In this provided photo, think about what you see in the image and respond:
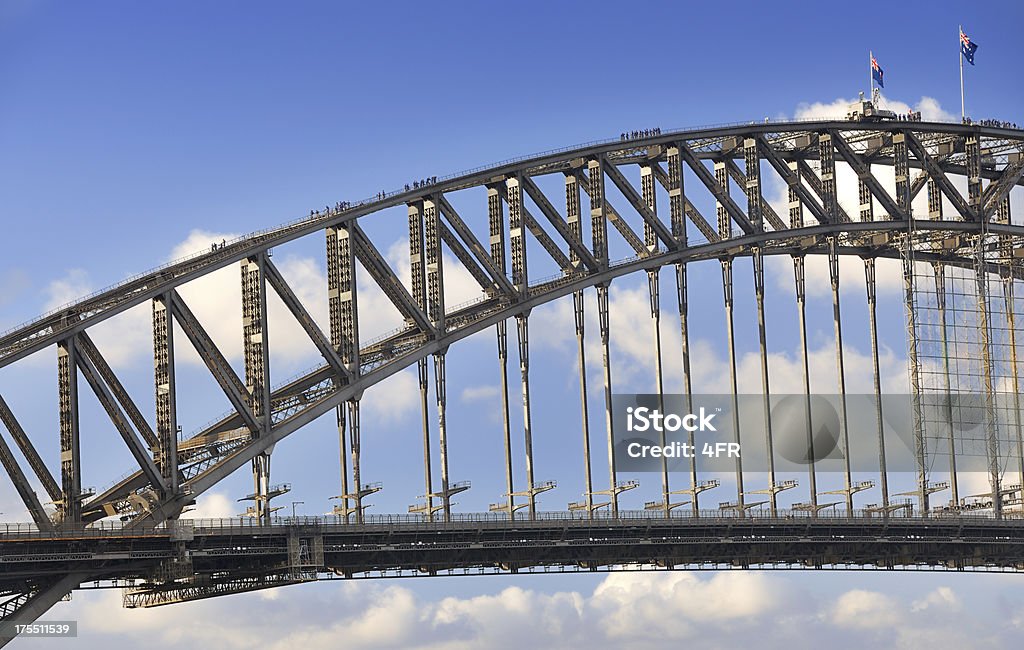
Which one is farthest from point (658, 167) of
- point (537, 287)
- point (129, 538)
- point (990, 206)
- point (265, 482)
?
point (129, 538)

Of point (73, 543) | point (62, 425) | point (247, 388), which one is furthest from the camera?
point (247, 388)

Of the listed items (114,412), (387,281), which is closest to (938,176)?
A: (387,281)

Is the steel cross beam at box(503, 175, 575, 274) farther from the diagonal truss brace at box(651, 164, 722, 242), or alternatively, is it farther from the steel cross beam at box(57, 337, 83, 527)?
the steel cross beam at box(57, 337, 83, 527)

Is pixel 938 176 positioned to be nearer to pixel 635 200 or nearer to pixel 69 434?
pixel 635 200

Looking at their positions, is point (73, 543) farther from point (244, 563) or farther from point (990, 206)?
point (990, 206)

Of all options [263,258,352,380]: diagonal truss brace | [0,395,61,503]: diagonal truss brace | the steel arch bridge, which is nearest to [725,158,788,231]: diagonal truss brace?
the steel arch bridge

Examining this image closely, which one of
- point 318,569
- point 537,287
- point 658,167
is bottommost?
point 318,569

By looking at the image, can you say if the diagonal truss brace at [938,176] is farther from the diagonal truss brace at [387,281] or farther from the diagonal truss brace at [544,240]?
the diagonal truss brace at [387,281]

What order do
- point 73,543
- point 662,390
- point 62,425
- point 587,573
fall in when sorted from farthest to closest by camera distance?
point 662,390 → point 587,573 → point 62,425 → point 73,543
